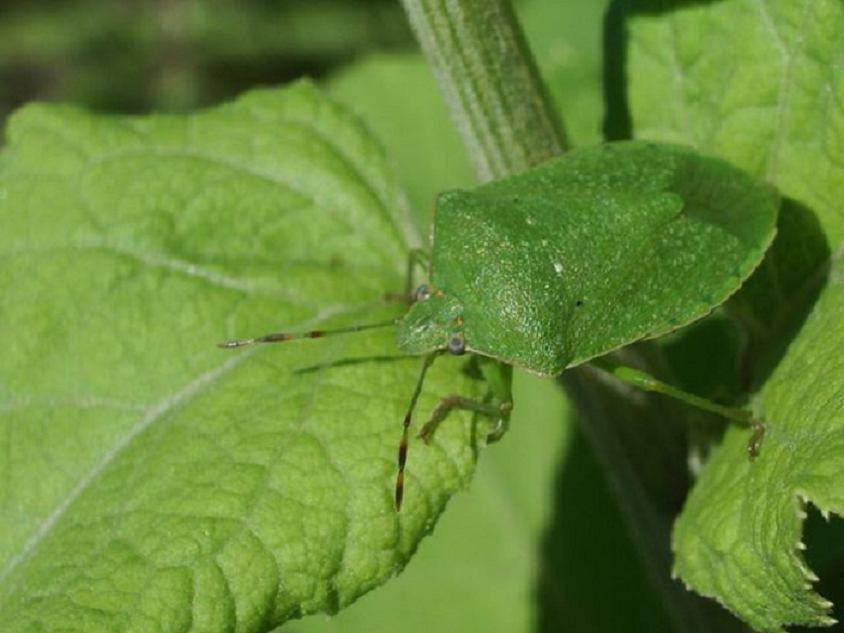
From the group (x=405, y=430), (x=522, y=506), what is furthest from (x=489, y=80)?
(x=522, y=506)

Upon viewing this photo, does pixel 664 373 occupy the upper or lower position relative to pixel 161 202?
lower

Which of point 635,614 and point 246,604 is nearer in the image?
point 246,604

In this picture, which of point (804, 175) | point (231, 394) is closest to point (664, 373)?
point (804, 175)

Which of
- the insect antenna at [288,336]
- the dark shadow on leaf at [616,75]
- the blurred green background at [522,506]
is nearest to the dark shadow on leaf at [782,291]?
the dark shadow on leaf at [616,75]

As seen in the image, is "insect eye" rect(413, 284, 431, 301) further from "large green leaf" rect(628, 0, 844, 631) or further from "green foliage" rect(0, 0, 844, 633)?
"large green leaf" rect(628, 0, 844, 631)

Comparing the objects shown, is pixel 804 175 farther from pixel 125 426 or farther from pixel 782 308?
pixel 125 426

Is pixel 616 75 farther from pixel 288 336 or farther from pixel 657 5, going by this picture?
pixel 288 336
